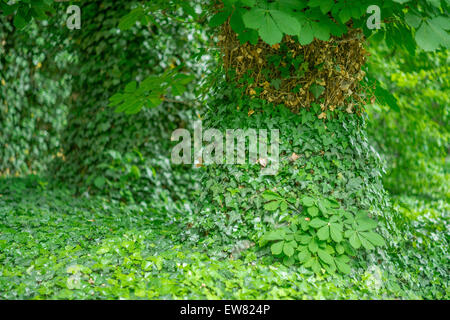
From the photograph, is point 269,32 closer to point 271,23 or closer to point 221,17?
point 271,23

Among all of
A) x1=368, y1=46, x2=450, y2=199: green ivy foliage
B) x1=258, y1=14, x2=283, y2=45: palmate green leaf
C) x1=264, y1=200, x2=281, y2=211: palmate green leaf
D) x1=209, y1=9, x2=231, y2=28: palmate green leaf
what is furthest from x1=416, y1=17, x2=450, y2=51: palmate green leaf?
x1=368, y1=46, x2=450, y2=199: green ivy foliage

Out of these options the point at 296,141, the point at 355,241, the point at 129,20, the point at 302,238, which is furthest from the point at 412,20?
the point at 129,20

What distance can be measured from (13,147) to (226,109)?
5553mm

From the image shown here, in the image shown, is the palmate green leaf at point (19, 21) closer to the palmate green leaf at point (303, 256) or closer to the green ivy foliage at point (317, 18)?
the green ivy foliage at point (317, 18)

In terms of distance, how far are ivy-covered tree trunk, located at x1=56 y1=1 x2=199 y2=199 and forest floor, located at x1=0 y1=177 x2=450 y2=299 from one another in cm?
191

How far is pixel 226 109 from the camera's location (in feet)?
12.2

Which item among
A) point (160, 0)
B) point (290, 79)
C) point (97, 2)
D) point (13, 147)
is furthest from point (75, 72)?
point (290, 79)

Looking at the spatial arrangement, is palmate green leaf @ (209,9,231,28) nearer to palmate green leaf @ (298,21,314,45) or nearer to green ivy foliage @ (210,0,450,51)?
green ivy foliage @ (210,0,450,51)

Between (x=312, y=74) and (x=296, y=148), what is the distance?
63cm

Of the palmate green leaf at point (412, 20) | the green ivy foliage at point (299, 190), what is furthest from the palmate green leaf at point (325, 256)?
the palmate green leaf at point (412, 20)

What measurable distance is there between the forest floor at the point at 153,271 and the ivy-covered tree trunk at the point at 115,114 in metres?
1.91

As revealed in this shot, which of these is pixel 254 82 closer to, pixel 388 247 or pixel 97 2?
pixel 388 247

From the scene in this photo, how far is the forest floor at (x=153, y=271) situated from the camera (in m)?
2.71

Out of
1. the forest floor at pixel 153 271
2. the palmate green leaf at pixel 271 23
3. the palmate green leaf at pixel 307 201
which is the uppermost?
the palmate green leaf at pixel 271 23
